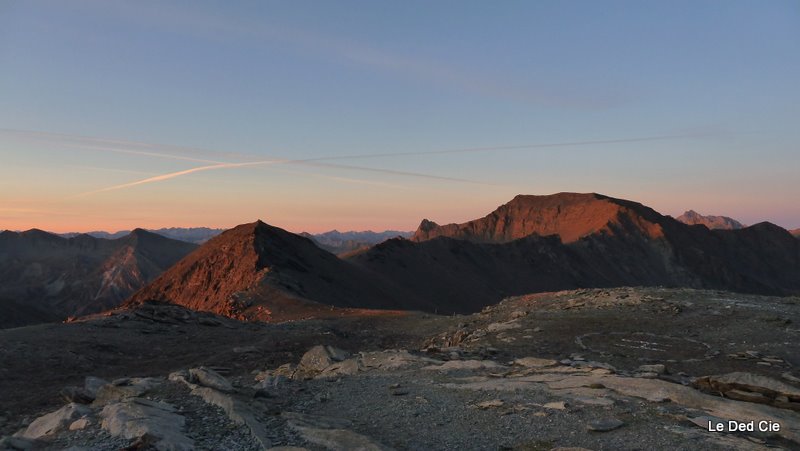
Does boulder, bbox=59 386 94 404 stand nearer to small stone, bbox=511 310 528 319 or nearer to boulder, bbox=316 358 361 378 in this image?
boulder, bbox=316 358 361 378

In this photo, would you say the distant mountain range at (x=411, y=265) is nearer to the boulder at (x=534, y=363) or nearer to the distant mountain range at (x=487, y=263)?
the distant mountain range at (x=487, y=263)

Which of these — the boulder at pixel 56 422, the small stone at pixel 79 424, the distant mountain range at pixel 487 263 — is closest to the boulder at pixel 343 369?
the boulder at pixel 56 422

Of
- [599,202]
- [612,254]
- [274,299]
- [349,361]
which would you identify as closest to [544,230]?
[599,202]

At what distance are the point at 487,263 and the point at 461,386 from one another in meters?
85.0

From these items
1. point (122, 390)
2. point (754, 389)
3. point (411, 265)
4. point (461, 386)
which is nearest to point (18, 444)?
point (122, 390)

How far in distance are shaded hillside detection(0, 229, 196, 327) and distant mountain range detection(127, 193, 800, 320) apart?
124 ft

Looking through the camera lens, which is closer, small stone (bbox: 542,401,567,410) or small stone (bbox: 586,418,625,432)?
small stone (bbox: 586,418,625,432)

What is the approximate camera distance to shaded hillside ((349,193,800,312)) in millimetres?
77250

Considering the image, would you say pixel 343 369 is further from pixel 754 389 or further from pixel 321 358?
pixel 754 389

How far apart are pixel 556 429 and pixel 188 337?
2178 cm

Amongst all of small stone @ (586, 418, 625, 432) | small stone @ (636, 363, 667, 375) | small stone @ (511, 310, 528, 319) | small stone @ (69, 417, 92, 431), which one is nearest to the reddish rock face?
small stone @ (511, 310, 528, 319)

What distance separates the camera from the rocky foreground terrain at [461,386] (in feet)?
26.5

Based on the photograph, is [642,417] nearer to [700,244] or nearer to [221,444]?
[221,444]

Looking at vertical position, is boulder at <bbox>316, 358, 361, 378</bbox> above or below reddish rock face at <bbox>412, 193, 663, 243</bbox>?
below
